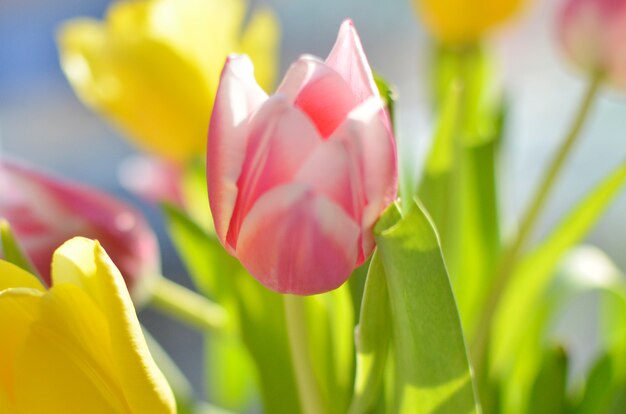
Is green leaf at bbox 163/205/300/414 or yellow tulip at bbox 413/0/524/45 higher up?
yellow tulip at bbox 413/0/524/45

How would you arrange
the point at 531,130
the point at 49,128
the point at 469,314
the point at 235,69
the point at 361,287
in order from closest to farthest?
the point at 235,69
the point at 361,287
the point at 469,314
the point at 531,130
the point at 49,128

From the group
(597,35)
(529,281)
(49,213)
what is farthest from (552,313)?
(49,213)

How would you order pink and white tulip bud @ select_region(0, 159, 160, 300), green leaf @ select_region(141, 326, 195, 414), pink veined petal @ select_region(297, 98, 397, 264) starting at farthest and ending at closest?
1. green leaf @ select_region(141, 326, 195, 414)
2. pink and white tulip bud @ select_region(0, 159, 160, 300)
3. pink veined petal @ select_region(297, 98, 397, 264)

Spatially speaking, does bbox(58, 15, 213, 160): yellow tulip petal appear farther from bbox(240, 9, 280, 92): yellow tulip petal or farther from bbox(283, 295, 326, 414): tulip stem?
bbox(283, 295, 326, 414): tulip stem

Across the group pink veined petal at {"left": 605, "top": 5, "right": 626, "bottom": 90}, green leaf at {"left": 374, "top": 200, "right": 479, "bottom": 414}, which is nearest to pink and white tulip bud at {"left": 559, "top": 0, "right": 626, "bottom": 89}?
pink veined petal at {"left": 605, "top": 5, "right": 626, "bottom": 90}

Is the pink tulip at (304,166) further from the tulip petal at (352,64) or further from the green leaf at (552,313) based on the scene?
the green leaf at (552,313)

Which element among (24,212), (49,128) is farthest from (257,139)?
(49,128)

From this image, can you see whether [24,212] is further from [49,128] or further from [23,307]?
[49,128]

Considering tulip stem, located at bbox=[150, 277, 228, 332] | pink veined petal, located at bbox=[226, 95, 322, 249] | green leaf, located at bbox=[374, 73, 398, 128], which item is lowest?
tulip stem, located at bbox=[150, 277, 228, 332]
